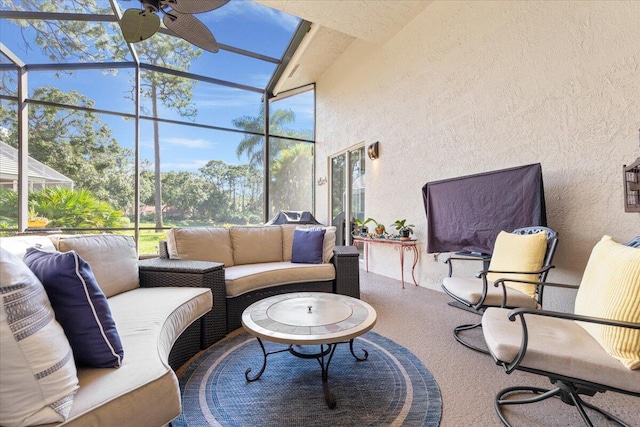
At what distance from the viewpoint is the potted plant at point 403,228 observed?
3867 mm

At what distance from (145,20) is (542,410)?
3.82m

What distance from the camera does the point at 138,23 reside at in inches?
90.7

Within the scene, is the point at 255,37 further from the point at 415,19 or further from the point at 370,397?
the point at 370,397

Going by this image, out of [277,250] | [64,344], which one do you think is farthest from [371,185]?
[64,344]

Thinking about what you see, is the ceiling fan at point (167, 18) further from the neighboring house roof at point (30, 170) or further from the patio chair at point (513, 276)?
the neighboring house roof at point (30, 170)

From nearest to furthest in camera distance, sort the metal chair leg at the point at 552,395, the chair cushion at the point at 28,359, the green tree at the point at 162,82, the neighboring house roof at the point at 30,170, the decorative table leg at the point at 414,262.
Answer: the chair cushion at the point at 28,359 → the metal chair leg at the point at 552,395 → the decorative table leg at the point at 414,262 → the neighboring house roof at the point at 30,170 → the green tree at the point at 162,82

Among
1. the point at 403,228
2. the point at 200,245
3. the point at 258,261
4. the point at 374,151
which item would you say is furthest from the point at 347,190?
the point at 200,245

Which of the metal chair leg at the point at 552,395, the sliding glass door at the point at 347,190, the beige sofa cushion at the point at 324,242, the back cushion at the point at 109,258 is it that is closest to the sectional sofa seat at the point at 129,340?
the back cushion at the point at 109,258

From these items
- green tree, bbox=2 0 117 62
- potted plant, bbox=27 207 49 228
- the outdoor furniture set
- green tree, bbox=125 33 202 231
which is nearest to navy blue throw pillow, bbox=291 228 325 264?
the outdoor furniture set

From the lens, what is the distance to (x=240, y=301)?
2.41 metres

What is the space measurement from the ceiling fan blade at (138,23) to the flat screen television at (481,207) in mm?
3321

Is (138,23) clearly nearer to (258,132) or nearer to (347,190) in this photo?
(258,132)

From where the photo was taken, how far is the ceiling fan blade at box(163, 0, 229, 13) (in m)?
2.22

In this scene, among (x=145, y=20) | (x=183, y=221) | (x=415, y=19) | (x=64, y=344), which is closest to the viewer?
(x=64, y=344)
